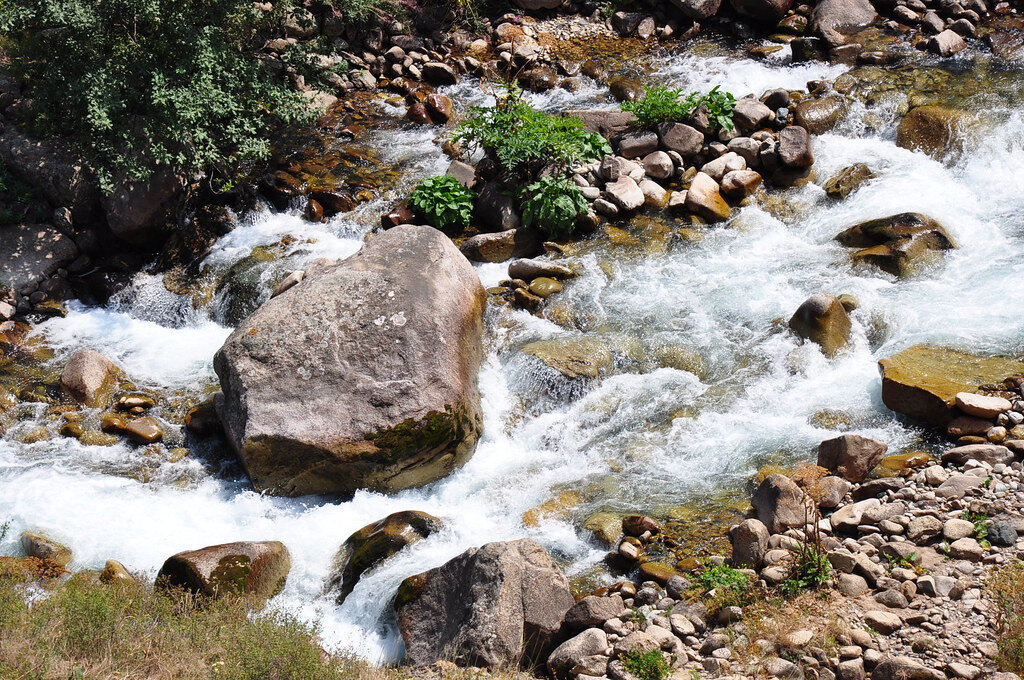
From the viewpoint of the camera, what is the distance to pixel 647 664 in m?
5.04

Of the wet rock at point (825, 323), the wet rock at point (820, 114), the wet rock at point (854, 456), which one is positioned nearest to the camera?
the wet rock at point (854, 456)

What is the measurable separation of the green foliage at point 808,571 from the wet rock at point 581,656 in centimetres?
123

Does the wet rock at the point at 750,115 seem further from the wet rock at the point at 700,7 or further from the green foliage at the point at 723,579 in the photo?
the green foliage at the point at 723,579

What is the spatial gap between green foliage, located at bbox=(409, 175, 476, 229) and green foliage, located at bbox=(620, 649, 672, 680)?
21.6 ft

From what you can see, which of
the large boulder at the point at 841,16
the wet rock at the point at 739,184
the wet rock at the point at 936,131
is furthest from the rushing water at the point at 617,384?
the large boulder at the point at 841,16

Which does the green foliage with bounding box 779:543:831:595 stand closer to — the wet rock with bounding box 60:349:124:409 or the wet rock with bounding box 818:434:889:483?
the wet rock with bounding box 818:434:889:483

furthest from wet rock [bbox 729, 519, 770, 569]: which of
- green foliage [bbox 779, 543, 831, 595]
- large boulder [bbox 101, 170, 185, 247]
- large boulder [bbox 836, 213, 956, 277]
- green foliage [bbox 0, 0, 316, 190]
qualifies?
large boulder [bbox 101, 170, 185, 247]

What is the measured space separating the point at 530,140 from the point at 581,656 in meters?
6.90

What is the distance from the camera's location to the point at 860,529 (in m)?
5.87

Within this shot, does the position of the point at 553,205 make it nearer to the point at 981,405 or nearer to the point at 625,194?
the point at 625,194

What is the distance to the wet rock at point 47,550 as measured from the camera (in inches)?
269

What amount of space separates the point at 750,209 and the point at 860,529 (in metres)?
5.53

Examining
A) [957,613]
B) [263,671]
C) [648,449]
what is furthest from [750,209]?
[263,671]

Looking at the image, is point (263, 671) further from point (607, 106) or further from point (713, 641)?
point (607, 106)
